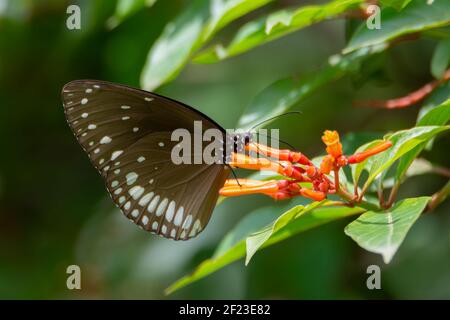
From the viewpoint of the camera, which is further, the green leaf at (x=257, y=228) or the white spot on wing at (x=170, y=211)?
the white spot on wing at (x=170, y=211)

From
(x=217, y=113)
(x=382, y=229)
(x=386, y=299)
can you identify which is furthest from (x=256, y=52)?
(x=382, y=229)

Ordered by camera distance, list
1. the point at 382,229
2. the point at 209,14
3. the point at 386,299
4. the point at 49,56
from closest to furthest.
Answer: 1. the point at 382,229
2. the point at 209,14
3. the point at 386,299
4. the point at 49,56

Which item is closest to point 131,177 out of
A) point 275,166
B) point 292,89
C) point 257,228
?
point 257,228

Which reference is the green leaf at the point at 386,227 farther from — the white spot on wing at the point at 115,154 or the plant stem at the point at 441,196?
the white spot on wing at the point at 115,154

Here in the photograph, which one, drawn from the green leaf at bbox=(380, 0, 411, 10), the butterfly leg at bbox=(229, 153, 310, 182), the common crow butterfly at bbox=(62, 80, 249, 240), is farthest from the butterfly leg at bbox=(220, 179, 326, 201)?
the green leaf at bbox=(380, 0, 411, 10)

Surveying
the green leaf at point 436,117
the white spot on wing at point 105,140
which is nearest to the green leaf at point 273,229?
the green leaf at point 436,117

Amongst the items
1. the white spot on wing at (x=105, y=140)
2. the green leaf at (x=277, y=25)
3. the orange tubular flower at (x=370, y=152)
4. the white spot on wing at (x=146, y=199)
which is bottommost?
the orange tubular flower at (x=370, y=152)

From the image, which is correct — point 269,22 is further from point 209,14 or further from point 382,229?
point 382,229
